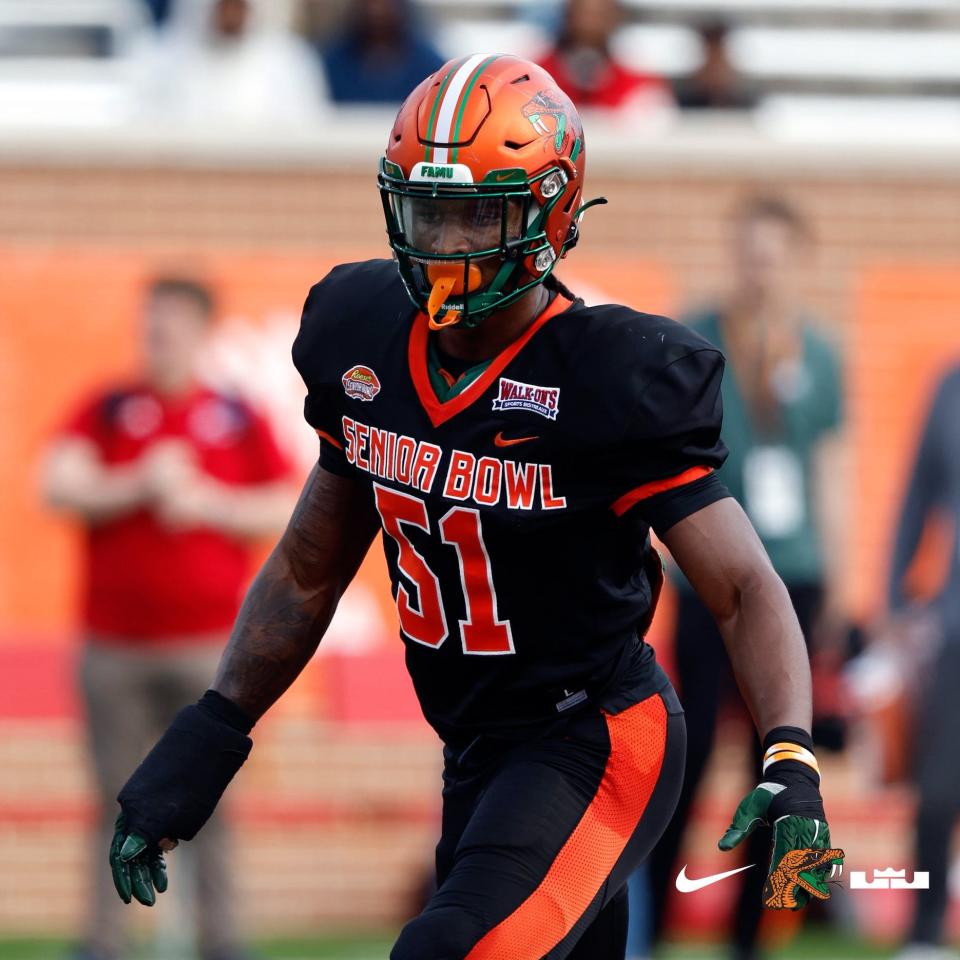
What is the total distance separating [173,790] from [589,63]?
5.41m

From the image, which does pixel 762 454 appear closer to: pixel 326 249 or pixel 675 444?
pixel 326 249

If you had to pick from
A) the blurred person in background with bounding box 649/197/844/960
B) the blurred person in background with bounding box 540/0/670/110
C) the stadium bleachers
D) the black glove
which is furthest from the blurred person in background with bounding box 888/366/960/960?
the black glove

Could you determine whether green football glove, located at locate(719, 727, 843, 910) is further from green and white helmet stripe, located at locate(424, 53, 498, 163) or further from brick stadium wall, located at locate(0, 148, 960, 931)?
brick stadium wall, located at locate(0, 148, 960, 931)

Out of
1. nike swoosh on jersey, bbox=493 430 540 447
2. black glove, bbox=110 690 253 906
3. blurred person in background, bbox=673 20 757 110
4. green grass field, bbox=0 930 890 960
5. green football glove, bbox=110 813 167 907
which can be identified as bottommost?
green grass field, bbox=0 930 890 960

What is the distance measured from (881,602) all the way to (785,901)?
384 cm

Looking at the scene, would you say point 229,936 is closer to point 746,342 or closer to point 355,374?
point 746,342

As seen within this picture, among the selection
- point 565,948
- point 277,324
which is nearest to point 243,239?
point 277,324

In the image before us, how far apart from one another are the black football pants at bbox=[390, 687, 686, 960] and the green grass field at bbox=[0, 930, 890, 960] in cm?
327

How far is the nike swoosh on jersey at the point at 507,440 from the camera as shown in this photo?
3.15m

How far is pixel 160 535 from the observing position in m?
6.24

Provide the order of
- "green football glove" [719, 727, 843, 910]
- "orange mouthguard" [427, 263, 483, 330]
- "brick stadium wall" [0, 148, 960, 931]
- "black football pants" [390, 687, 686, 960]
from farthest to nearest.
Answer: "brick stadium wall" [0, 148, 960, 931], "orange mouthguard" [427, 263, 483, 330], "black football pants" [390, 687, 686, 960], "green football glove" [719, 727, 843, 910]

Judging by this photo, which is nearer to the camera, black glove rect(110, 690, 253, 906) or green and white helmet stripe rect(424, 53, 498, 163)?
green and white helmet stripe rect(424, 53, 498, 163)

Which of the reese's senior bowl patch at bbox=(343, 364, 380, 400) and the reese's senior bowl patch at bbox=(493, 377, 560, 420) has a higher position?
the reese's senior bowl patch at bbox=(493, 377, 560, 420)

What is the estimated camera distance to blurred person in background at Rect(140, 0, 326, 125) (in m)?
8.30
